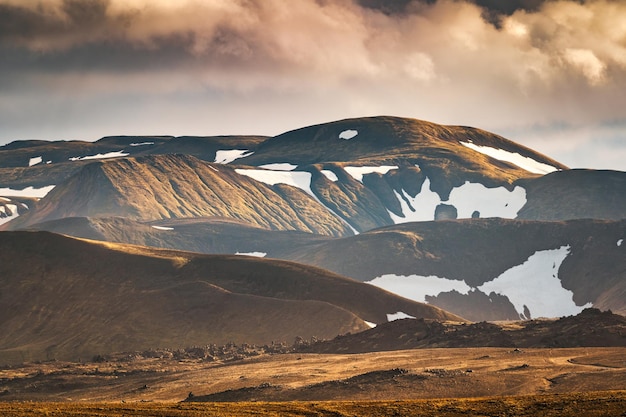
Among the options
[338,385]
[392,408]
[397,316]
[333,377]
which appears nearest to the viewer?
[392,408]

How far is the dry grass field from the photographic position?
214ft

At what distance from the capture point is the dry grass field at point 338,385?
6525 cm

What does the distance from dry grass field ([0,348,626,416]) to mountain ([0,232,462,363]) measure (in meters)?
22.1

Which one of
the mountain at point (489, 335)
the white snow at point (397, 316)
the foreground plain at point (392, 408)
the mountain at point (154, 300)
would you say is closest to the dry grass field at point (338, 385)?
the foreground plain at point (392, 408)

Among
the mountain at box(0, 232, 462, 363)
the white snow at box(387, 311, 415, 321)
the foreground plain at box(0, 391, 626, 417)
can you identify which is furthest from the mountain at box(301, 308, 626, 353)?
the foreground plain at box(0, 391, 626, 417)

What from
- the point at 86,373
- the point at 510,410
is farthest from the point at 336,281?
the point at 510,410

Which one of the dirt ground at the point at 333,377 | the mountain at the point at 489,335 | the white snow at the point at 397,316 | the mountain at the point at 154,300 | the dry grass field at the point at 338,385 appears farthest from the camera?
the white snow at the point at 397,316

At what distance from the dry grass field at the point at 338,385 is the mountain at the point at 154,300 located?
2207 cm

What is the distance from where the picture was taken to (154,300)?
156 m

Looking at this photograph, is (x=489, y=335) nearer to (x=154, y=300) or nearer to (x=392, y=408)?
(x=392, y=408)

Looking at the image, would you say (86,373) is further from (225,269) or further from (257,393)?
(225,269)

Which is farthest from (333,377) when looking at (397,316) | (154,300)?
(154,300)

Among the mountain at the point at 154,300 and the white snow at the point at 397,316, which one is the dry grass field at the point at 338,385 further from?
the white snow at the point at 397,316

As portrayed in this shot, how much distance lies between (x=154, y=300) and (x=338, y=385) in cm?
7534
